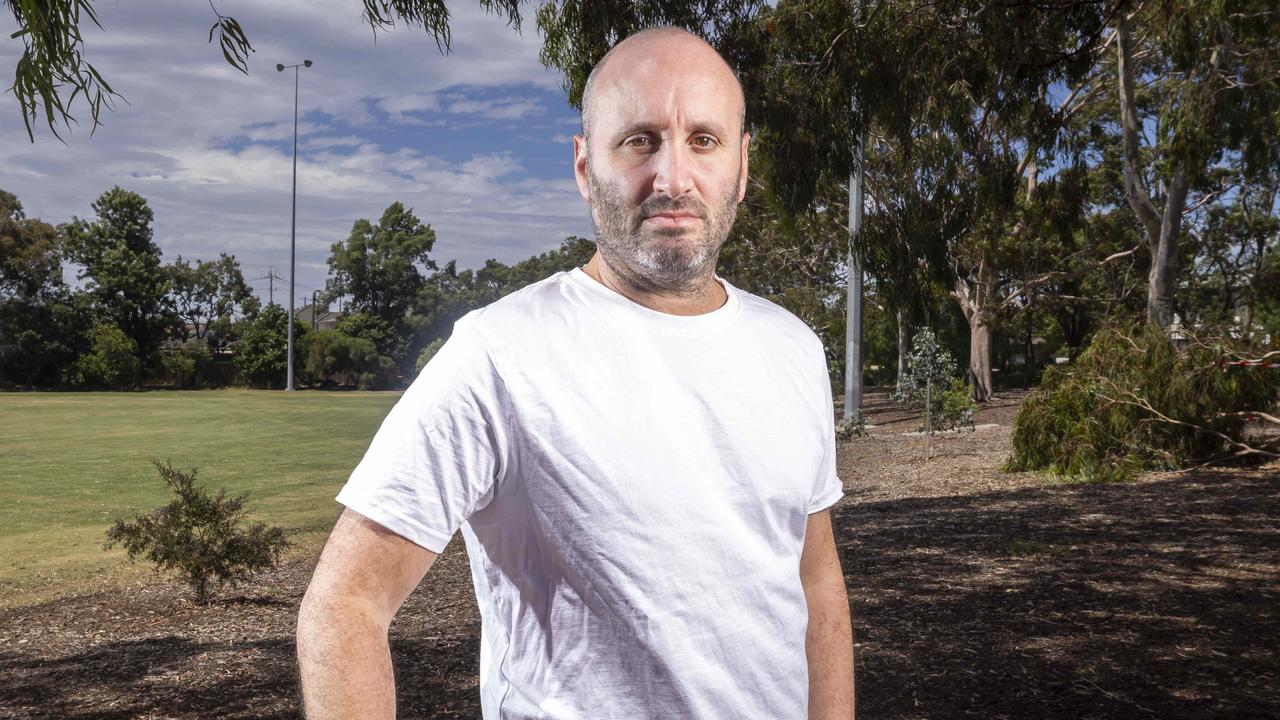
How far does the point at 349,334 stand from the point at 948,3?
54.2 m

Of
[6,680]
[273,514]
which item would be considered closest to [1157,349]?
[273,514]

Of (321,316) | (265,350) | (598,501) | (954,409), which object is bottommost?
(598,501)

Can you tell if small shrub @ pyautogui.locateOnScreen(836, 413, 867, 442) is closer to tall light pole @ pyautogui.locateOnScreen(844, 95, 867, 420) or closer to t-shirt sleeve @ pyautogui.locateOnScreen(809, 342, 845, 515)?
tall light pole @ pyautogui.locateOnScreen(844, 95, 867, 420)

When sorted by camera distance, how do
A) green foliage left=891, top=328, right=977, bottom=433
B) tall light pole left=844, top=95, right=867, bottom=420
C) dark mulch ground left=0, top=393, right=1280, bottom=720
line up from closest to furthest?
dark mulch ground left=0, top=393, right=1280, bottom=720 → tall light pole left=844, top=95, right=867, bottom=420 → green foliage left=891, top=328, right=977, bottom=433

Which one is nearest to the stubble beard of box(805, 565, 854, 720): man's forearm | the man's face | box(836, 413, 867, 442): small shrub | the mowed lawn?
the man's face

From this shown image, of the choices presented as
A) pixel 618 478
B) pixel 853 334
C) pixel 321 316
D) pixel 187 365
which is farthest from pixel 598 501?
pixel 321 316

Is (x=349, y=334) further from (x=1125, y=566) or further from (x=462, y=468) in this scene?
(x=462, y=468)

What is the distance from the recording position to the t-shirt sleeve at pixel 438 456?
1214mm

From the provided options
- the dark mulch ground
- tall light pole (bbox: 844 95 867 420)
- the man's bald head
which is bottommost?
the dark mulch ground

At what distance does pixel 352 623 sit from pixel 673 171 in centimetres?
67

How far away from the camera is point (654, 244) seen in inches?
55.2

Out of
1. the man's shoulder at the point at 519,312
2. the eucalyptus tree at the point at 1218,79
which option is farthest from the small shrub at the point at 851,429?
the man's shoulder at the point at 519,312

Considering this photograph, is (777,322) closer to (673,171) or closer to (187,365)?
(673,171)

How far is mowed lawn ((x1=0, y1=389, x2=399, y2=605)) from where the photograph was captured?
11094 mm
